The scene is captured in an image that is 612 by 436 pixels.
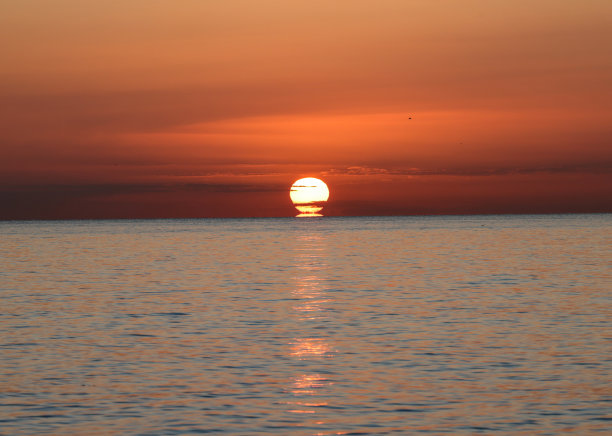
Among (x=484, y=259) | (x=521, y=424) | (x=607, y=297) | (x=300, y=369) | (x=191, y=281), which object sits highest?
(x=484, y=259)

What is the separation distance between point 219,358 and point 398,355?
16.7 ft

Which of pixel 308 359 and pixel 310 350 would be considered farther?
pixel 310 350

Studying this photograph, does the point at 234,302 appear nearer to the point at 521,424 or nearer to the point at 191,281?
the point at 191,281

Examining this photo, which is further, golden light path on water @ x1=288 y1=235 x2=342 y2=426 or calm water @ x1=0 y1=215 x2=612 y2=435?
golden light path on water @ x1=288 y1=235 x2=342 y2=426

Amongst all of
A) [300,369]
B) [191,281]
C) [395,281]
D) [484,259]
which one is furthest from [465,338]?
[484,259]

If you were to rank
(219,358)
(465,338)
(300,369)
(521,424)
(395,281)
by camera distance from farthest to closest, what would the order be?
(395,281) → (465,338) → (219,358) → (300,369) → (521,424)

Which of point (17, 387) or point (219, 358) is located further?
point (219, 358)

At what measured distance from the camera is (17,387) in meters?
21.7

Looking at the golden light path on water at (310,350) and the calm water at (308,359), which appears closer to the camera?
the calm water at (308,359)

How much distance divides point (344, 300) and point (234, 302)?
16.9ft

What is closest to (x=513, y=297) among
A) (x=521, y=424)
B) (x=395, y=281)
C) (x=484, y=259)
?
(x=395, y=281)

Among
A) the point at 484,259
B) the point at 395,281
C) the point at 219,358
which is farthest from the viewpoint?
the point at 484,259

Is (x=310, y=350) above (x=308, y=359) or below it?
above

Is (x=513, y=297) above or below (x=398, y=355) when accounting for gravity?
above
